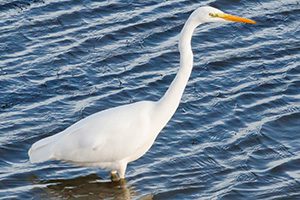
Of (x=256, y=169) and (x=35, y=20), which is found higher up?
(x=35, y=20)

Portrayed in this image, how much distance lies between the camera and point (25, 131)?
428 inches

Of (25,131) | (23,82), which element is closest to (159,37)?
(23,82)

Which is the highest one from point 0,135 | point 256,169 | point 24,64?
point 24,64

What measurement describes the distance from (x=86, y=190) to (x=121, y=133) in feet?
2.48

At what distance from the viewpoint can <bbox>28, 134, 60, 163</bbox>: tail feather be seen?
10.0 m

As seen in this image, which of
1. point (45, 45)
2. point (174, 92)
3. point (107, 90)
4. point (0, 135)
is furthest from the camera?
point (45, 45)

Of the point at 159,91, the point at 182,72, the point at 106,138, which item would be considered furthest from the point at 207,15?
the point at 159,91

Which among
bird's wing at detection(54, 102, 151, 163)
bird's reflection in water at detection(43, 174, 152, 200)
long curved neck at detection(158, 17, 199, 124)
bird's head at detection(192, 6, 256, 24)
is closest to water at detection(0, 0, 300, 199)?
bird's reflection in water at detection(43, 174, 152, 200)

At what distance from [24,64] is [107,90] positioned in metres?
1.25

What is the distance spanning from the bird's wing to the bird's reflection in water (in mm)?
316

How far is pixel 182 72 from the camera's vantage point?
9.98 meters

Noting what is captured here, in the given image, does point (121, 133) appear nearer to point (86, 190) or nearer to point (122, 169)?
point (122, 169)

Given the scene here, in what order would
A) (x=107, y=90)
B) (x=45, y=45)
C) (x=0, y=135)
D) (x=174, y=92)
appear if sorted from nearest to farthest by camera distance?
(x=174, y=92)
(x=0, y=135)
(x=107, y=90)
(x=45, y=45)

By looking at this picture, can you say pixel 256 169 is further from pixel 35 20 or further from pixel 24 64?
pixel 35 20
